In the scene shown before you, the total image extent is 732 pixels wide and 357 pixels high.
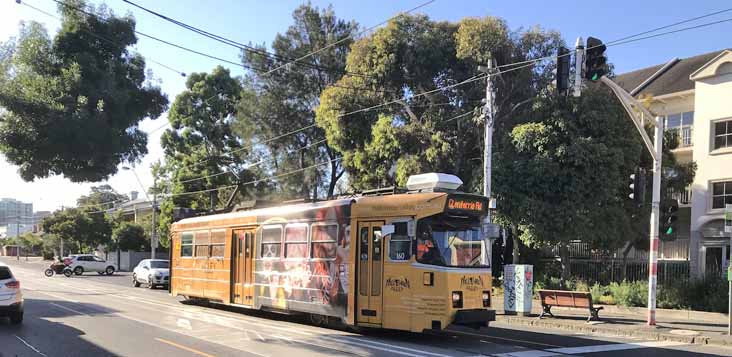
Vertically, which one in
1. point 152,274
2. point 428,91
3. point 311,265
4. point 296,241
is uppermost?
point 428,91

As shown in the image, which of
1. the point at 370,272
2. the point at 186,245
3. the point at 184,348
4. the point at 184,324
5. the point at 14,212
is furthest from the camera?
the point at 14,212

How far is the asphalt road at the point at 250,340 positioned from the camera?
11.1 metres

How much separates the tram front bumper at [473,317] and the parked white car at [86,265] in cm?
4249

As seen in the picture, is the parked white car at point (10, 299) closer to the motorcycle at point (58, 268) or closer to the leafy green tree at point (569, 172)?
the leafy green tree at point (569, 172)

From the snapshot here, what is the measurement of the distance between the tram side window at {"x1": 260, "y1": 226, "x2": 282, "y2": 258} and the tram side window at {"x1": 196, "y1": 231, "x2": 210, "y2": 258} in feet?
11.8

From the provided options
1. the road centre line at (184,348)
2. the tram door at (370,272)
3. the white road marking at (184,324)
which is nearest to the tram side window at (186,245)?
the white road marking at (184,324)

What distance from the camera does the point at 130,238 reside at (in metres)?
59.1

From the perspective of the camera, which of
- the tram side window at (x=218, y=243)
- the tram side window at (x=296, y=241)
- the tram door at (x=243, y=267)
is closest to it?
the tram side window at (x=296, y=241)

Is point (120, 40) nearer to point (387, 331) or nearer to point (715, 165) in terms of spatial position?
point (387, 331)

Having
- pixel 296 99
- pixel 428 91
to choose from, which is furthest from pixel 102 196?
pixel 428 91

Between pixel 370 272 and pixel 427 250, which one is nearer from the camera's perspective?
pixel 427 250

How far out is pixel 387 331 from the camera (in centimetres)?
1442

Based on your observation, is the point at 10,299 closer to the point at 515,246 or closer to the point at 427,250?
the point at 427,250

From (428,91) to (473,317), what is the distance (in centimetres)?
1681
